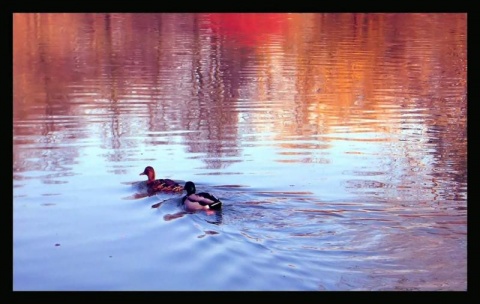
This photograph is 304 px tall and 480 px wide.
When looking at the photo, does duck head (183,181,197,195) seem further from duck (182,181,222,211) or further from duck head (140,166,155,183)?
duck head (140,166,155,183)

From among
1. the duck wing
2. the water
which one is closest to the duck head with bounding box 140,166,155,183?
the water

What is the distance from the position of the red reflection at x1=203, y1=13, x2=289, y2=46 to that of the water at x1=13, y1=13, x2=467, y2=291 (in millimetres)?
389

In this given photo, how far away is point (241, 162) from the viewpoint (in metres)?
9.21

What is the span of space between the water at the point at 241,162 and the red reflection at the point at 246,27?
389 millimetres

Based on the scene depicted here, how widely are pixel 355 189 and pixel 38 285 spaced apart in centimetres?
369

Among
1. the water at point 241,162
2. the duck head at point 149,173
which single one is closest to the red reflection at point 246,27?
the water at point 241,162

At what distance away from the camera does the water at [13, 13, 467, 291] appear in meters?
6.13

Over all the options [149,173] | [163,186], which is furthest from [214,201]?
[149,173]

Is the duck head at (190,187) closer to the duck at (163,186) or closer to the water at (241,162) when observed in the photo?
the water at (241,162)

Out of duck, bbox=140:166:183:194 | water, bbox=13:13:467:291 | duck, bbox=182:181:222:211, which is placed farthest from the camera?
duck, bbox=140:166:183:194

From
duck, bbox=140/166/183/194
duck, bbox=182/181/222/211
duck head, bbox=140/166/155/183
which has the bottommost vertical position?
Result: duck, bbox=182/181/222/211

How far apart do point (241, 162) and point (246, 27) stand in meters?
11.2

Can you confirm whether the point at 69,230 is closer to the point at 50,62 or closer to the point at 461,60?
the point at 50,62

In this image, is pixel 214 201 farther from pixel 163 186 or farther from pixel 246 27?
pixel 246 27
